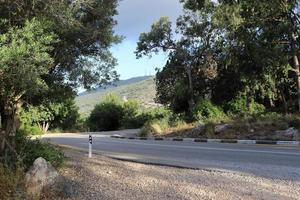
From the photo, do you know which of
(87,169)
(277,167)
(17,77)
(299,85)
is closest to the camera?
(17,77)

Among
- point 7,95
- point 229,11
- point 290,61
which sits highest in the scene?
point 229,11

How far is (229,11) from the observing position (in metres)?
28.5

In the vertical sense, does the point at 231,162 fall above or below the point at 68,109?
below

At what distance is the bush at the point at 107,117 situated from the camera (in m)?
63.4

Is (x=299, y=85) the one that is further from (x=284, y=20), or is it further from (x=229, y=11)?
(x=229, y=11)

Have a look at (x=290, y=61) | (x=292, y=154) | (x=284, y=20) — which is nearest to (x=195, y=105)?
(x=290, y=61)

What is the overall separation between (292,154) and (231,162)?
2.84 metres

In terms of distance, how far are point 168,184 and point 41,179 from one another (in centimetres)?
250

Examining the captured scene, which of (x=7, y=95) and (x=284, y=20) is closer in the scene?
(x=7, y=95)

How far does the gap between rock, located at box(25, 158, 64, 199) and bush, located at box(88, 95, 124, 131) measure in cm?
5444

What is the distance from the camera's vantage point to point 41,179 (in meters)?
8.14

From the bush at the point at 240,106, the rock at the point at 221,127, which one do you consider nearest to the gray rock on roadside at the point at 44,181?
the rock at the point at 221,127

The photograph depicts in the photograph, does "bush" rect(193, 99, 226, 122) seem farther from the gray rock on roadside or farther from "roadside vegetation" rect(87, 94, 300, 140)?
the gray rock on roadside

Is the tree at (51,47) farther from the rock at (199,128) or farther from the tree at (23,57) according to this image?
the rock at (199,128)
